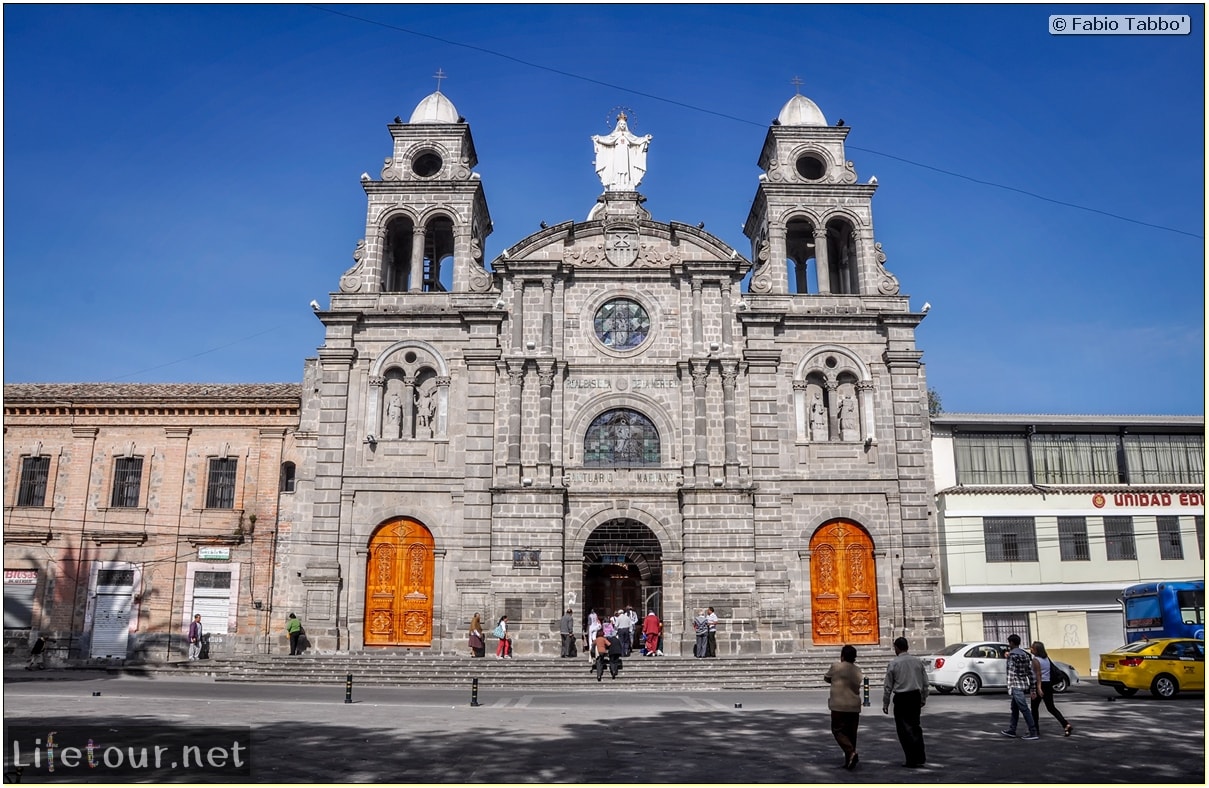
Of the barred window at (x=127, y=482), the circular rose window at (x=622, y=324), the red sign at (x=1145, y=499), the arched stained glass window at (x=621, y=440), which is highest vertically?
the circular rose window at (x=622, y=324)

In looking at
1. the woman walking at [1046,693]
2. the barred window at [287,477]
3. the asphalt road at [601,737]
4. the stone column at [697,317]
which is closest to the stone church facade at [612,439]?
the stone column at [697,317]

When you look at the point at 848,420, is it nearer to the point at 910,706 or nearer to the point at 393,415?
the point at 393,415

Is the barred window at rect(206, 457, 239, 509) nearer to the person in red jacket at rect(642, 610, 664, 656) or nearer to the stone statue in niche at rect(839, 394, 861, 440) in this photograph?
the person in red jacket at rect(642, 610, 664, 656)

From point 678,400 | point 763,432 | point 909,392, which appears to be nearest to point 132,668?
point 678,400

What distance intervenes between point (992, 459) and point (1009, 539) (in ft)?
9.39

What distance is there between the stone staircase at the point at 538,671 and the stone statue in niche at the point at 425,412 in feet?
24.5

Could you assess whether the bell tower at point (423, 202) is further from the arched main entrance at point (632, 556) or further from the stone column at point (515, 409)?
the arched main entrance at point (632, 556)

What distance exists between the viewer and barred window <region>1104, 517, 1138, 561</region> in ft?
107

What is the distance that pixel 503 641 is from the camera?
1137 inches

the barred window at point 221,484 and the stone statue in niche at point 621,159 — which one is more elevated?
the stone statue in niche at point 621,159

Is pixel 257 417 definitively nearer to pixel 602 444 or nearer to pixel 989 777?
pixel 602 444

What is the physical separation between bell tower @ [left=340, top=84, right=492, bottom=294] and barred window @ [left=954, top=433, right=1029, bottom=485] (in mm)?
17484

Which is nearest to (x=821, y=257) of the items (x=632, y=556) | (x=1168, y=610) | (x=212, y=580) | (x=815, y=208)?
(x=815, y=208)

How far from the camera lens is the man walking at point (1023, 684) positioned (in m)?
14.6
